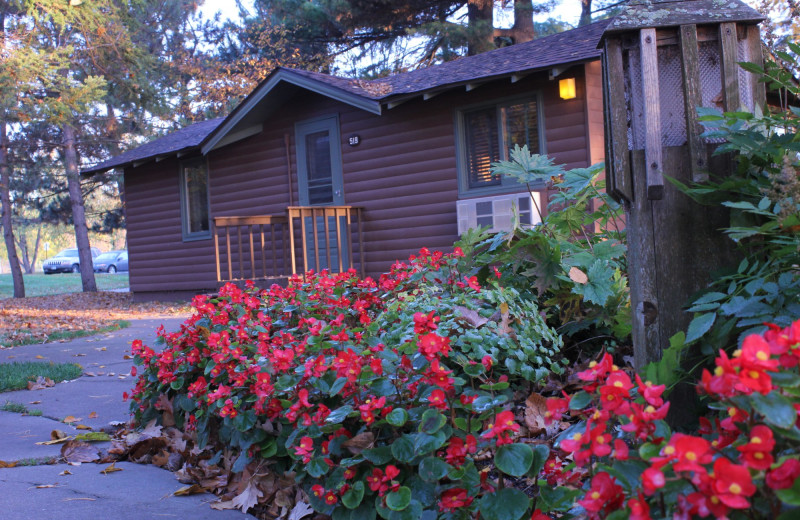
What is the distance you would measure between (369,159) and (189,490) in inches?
325

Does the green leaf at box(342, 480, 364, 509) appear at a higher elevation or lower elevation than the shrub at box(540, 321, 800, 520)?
lower

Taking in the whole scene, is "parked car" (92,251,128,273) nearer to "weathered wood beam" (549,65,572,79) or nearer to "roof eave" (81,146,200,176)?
"roof eave" (81,146,200,176)

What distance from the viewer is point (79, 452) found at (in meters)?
3.13

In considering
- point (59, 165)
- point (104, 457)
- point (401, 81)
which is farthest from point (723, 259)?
point (59, 165)

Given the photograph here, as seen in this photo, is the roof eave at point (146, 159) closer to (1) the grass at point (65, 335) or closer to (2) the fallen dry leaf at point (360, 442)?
(1) the grass at point (65, 335)

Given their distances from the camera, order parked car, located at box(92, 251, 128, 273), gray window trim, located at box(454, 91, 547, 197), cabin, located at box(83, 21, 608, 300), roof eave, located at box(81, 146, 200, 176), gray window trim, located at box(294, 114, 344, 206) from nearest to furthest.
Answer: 1. cabin, located at box(83, 21, 608, 300)
2. gray window trim, located at box(454, 91, 547, 197)
3. gray window trim, located at box(294, 114, 344, 206)
4. roof eave, located at box(81, 146, 200, 176)
5. parked car, located at box(92, 251, 128, 273)

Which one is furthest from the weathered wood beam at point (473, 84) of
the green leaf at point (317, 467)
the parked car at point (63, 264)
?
the parked car at point (63, 264)

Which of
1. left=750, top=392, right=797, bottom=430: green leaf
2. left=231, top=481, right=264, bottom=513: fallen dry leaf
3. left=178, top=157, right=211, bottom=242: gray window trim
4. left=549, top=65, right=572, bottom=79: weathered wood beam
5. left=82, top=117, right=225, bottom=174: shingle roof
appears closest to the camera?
left=750, top=392, right=797, bottom=430: green leaf

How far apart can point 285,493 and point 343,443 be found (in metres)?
0.49

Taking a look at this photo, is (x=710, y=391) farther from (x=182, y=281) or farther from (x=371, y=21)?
(x=371, y=21)

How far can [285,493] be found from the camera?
2.38m

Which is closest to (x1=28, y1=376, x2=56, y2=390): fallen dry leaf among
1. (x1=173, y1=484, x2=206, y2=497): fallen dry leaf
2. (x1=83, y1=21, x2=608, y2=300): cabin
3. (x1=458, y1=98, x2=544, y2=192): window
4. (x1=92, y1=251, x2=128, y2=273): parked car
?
(x1=173, y1=484, x2=206, y2=497): fallen dry leaf

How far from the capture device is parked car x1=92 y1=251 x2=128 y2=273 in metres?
40.5

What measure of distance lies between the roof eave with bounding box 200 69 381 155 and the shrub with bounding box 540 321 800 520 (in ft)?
27.5
